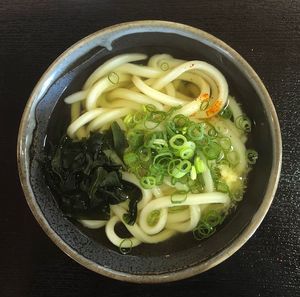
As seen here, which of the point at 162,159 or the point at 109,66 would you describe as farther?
the point at 109,66

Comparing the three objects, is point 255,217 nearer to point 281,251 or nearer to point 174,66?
point 281,251

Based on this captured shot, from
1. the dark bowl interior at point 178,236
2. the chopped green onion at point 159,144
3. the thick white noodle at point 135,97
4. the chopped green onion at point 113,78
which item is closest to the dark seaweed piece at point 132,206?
the dark bowl interior at point 178,236

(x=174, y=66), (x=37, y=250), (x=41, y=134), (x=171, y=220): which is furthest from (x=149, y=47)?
(x=37, y=250)

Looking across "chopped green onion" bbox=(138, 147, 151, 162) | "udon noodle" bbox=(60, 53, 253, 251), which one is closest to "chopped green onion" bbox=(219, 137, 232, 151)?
"udon noodle" bbox=(60, 53, 253, 251)

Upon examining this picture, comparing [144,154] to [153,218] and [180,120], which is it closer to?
[180,120]

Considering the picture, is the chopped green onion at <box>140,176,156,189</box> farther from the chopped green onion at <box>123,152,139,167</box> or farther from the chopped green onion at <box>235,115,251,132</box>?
the chopped green onion at <box>235,115,251,132</box>

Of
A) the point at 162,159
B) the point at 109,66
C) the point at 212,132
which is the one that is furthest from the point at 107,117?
the point at 212,132

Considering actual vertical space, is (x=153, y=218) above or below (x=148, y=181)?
below
